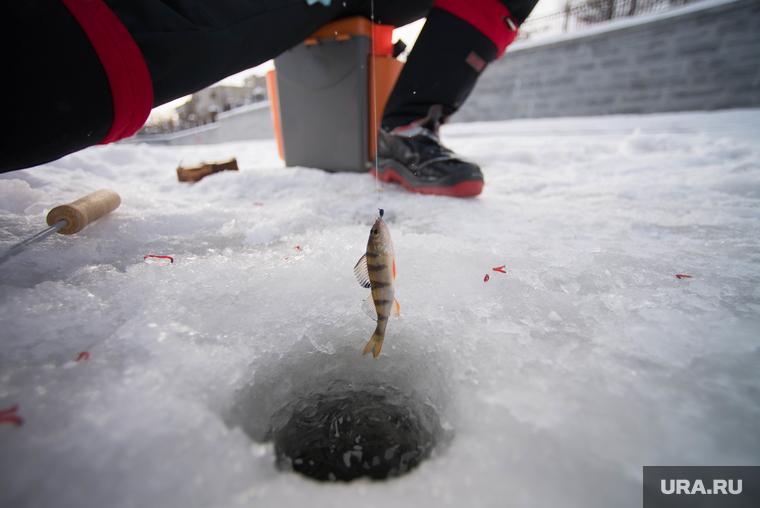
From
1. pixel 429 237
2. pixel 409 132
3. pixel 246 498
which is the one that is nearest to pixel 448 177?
pixel 409 132

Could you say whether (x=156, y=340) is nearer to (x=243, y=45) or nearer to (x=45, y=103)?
(x=45, y=103)

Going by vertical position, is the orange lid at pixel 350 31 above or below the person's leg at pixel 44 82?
above

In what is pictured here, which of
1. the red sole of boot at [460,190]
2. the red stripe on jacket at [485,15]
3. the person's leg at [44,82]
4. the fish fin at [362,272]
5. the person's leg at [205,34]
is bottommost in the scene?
the fish fin at [362,272]

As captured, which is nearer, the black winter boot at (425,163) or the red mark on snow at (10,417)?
the red mark on snow at (10,417)

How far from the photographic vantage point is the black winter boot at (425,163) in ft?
5.77

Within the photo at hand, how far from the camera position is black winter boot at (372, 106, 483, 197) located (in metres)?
1.76

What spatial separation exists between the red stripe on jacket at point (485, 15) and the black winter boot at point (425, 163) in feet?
1.46

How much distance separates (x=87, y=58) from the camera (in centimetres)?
85

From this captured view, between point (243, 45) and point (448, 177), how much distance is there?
1104mm

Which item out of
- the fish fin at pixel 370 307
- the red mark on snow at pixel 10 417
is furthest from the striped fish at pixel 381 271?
the red mark on snow at pixel 10 417

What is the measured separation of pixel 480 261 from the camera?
3.48ft

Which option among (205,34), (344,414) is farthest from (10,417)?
(205,34)

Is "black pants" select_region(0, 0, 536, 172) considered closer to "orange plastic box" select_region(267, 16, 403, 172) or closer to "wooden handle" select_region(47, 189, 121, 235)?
"wooden handle" select_region(47, 189, 121, 235)

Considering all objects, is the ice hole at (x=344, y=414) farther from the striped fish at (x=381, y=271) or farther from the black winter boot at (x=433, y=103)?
the black winter boot at (x=433, y=103)
